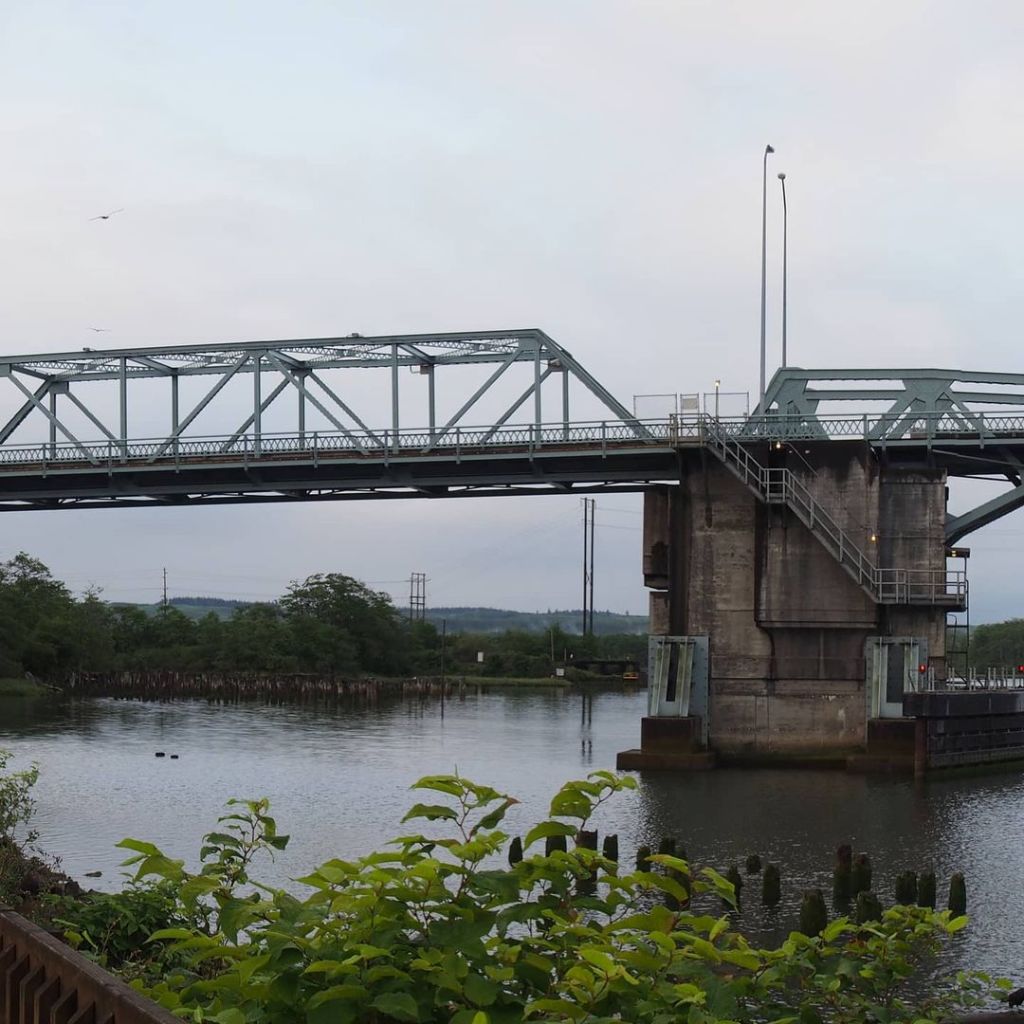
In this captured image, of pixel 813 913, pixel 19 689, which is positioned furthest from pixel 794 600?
pixel 19 689

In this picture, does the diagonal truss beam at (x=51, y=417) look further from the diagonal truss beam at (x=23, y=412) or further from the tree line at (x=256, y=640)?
the tree line at (x=256, y=640)

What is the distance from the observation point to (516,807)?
4150 cm

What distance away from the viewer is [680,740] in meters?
49.4

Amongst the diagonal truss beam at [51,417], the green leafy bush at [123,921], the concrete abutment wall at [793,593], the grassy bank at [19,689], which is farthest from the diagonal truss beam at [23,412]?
the green leafy bush at [123,921]

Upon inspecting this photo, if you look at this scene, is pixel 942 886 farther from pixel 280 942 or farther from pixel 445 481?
pixel 445 481

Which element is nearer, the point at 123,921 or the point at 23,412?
the point at 123,921

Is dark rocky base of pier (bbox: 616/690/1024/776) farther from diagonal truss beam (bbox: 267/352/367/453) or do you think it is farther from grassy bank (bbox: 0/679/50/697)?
grassy bank (bbox: 0/679/50/697)

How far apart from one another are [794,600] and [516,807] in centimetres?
1447

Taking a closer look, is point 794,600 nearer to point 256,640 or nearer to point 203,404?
point 203,404

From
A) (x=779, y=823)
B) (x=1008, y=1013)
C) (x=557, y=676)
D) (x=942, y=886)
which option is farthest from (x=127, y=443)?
(x=557, y=676)

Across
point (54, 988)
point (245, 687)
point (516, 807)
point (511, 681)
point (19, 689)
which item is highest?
point (54, 988)

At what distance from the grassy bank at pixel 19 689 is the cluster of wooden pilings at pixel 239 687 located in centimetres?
640

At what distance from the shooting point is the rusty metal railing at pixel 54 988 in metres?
6.52

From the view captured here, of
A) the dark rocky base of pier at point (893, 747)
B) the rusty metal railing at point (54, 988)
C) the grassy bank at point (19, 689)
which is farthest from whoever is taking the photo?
the grassy bank at point (19, 689)
